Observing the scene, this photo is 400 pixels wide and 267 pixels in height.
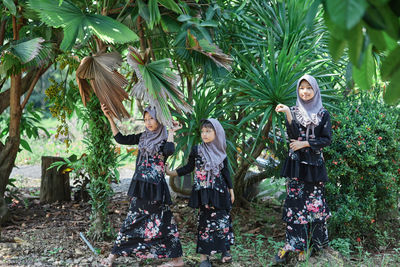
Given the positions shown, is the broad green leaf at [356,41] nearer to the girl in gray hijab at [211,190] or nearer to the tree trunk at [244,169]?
the girl in gray hijab at [211,190]

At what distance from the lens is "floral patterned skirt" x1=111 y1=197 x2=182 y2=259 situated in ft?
10.9

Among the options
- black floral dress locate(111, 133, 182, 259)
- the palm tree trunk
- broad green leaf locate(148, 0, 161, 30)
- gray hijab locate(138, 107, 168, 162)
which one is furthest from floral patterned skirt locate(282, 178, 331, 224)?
the palm tree trunk

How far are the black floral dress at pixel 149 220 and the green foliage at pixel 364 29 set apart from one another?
2.36 meters

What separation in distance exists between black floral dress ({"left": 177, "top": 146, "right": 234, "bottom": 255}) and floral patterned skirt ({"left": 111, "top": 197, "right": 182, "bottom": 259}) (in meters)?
0.24

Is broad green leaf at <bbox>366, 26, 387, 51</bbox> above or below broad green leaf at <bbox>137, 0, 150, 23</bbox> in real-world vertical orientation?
below

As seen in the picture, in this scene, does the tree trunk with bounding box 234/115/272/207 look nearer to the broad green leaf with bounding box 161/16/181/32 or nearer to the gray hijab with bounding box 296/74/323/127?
the gray hijab with bounding box 296/74/323/127

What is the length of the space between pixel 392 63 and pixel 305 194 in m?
2.46

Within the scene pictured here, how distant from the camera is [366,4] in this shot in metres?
0.86

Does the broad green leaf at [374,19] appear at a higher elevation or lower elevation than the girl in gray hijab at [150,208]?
higher

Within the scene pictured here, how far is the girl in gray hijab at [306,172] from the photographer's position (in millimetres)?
3273

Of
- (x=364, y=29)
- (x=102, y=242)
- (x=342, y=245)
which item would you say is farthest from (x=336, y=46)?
(x=102, y=242)

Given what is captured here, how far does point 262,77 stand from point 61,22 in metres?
1.64

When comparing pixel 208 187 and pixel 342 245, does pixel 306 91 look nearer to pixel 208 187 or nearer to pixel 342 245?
pixel 208 187

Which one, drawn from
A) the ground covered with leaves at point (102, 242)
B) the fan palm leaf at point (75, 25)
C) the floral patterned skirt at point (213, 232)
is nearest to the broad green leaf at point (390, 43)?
the fan palm leaf at point (75, 25)
